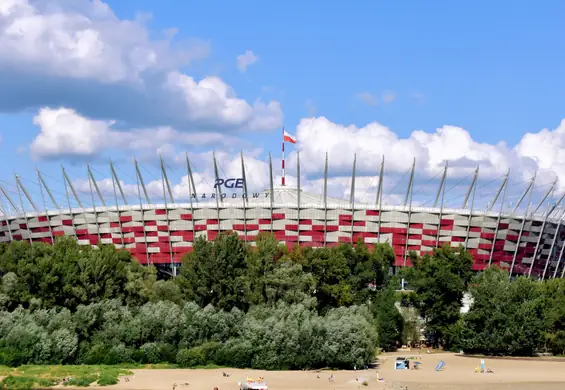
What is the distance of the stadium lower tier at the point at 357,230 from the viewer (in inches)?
4700

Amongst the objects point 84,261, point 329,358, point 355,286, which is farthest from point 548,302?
point 84,261

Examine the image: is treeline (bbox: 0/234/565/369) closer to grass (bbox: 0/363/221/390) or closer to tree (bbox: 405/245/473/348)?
tree (bbox: 405/245/473/348)

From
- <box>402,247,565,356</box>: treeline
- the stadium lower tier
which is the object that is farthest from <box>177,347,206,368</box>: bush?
the stadium lower tier

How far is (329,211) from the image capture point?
121 metres

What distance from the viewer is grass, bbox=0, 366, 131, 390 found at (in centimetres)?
5728

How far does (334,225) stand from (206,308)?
168ft

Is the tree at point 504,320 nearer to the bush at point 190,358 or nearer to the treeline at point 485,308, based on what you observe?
the treeline at point 485,308

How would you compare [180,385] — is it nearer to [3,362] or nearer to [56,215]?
[3,362]

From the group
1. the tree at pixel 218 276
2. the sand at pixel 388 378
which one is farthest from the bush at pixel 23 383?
the tree at pixel 218 276

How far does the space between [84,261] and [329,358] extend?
29057 mm

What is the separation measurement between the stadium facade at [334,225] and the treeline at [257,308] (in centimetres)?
2835

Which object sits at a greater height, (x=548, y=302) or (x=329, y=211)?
(x=329, y=211)

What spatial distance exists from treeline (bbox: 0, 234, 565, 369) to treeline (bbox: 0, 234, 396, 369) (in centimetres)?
13

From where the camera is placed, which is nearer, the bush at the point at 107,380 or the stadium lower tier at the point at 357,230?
the bush at the point at 107,380
